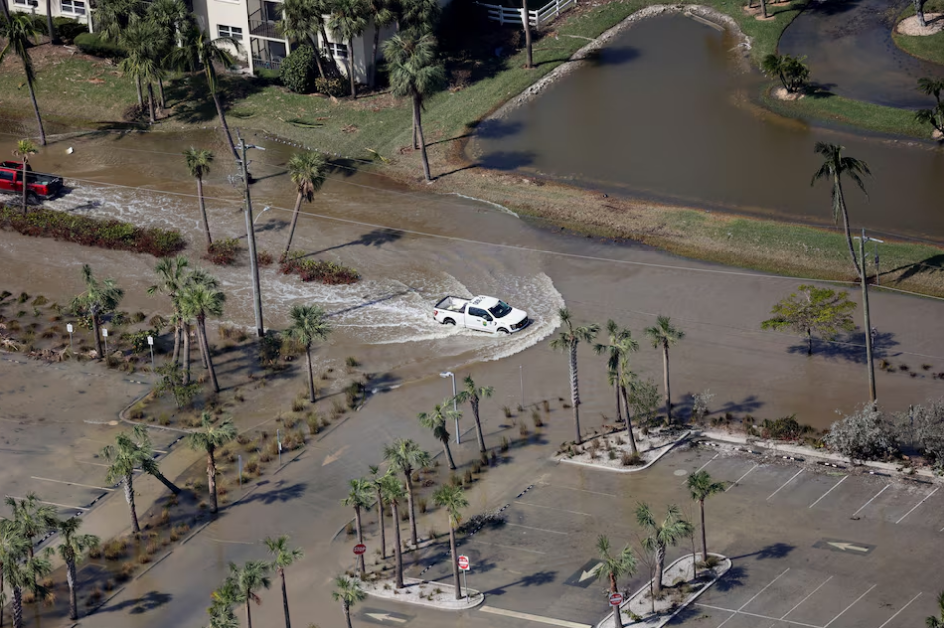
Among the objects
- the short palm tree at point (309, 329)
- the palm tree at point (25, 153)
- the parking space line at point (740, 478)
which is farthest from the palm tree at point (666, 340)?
the palm tree at point (25, 153)

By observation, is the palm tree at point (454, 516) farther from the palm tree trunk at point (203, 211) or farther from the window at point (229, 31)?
the window at point (229, 31)

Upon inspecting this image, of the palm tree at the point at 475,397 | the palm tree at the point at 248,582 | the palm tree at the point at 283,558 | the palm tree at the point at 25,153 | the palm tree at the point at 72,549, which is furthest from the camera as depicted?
the palm tree at the point at 25,153

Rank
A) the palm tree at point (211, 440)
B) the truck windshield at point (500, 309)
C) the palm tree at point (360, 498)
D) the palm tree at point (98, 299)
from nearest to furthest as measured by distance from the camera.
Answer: the palm tree at point (360, 498) → the palm tree at point (211, 440) → the palm tree at point (98, 299) → the truck windshield at point (500, 309)

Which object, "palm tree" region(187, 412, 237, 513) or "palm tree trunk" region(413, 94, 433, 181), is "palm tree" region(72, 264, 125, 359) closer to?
"palm tree" region(187, 412, 237, 513)

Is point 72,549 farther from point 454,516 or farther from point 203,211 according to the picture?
point 203,211

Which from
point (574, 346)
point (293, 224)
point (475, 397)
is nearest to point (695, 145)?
point (293, 224)

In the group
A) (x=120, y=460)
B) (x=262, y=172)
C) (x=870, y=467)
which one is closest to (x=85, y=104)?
(x=262, y=172)
